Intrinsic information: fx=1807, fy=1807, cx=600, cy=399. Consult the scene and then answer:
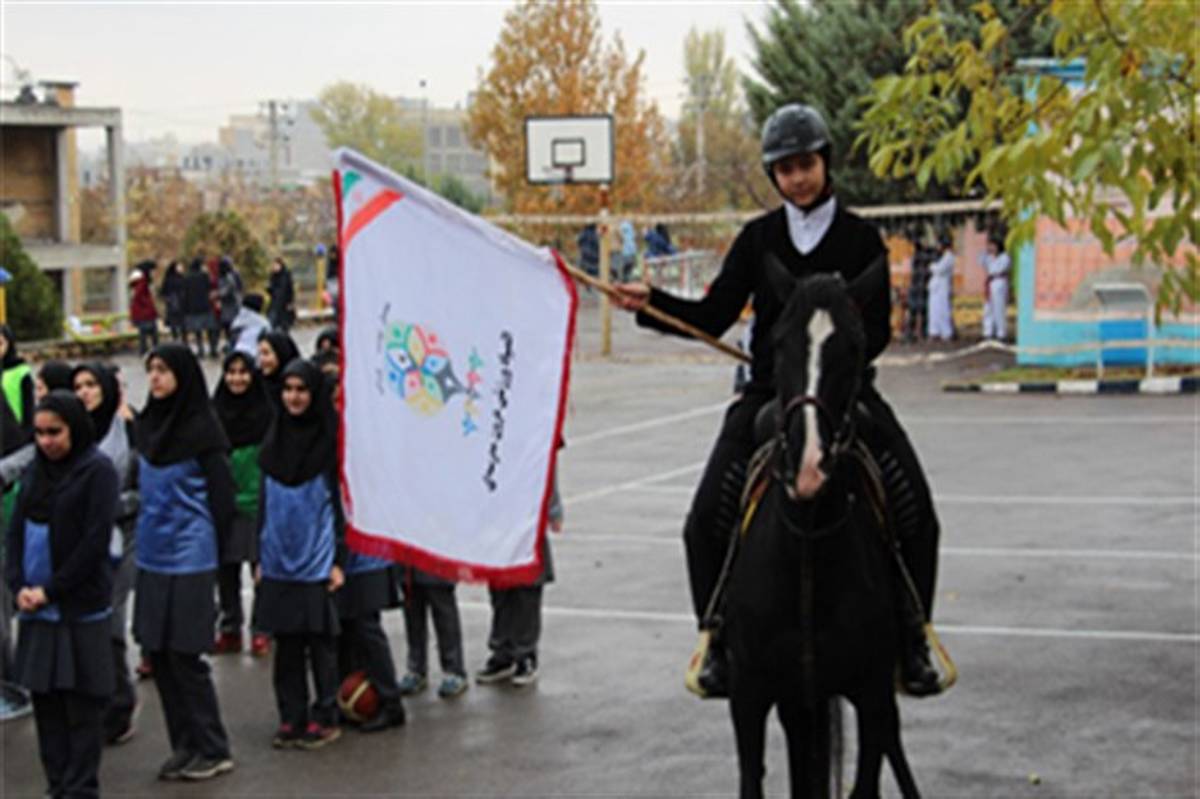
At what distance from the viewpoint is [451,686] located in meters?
10.7

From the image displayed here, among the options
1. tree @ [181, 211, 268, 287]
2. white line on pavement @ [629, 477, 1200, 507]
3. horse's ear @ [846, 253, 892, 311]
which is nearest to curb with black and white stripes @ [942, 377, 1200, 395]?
white line on pavement @ [629, 477, 1200, 507]

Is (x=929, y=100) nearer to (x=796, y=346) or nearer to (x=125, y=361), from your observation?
(x=796, y=346)

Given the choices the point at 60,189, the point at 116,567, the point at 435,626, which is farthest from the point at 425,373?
the point at 60,189

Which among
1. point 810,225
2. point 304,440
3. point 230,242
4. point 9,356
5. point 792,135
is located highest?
point 792,135

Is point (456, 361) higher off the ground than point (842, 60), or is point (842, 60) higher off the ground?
point (842, 60)

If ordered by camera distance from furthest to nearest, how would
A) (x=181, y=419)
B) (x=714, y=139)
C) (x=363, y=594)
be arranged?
1. (x=714, y=139)
2. (x=363, y=594)
3. (x=181, y=419)

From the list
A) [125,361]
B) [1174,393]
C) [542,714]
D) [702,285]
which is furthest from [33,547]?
[702,285]

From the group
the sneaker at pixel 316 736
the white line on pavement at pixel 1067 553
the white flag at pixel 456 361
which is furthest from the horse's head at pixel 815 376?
the white line on pavement at pixel 1067 553

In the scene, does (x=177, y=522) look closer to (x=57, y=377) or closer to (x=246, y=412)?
(x=57, y=377)

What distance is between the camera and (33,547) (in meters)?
8.45

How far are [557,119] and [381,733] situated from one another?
28.4 meters

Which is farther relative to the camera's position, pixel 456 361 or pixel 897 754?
pixel 456 361

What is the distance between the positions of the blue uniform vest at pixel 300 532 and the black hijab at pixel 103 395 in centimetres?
105

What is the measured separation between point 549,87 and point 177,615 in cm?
4269
